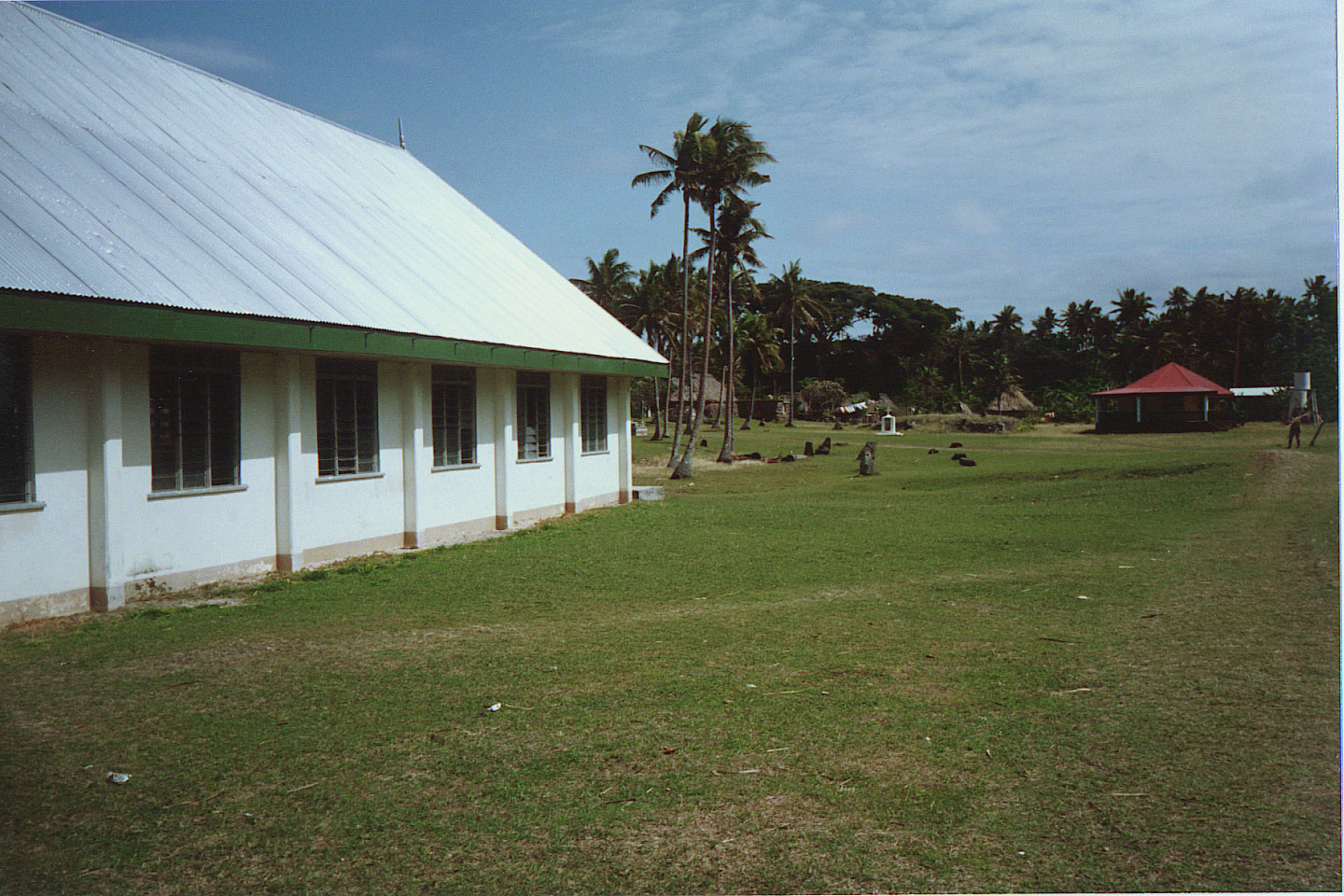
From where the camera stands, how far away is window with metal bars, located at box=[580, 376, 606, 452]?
58.3 feet

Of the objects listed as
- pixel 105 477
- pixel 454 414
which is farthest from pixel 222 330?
pixel 454 414

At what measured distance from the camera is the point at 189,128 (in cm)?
1234

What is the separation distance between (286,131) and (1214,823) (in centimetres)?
1551

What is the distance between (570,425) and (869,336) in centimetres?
6427

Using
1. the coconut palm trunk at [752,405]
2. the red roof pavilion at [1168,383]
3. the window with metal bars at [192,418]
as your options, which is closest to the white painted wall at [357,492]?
the window with metal bars at [192,418]

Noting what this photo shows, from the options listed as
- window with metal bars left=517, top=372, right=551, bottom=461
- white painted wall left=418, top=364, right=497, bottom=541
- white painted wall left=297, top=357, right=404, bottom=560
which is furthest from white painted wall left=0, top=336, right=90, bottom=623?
window with metal bars left=517, top=372, right=551, bottom=461

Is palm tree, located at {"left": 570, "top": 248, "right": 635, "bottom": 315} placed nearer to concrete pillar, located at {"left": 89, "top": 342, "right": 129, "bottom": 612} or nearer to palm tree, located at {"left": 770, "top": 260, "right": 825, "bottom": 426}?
palm tree, located at {"left": 770, "top": 260, "right": 825, "bottom": 426}

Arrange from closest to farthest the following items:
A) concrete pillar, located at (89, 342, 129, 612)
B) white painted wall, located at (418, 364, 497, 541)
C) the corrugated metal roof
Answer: concrete pillar, located at (89, 342, 129, 612), the corrugated metal roof, white painted wall, located at (418, 364, 497, 541)

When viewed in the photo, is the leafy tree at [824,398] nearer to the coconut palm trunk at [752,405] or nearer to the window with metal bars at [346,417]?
the coconut palm trunk at [752,405]

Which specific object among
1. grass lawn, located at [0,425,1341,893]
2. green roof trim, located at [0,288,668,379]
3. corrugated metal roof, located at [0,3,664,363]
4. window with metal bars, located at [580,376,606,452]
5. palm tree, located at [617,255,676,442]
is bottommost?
grass lawn, located at [0,425,1341,893]

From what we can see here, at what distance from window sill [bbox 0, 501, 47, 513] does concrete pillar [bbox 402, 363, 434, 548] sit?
16.4ft

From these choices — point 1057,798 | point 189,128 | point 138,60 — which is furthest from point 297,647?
point 138,60

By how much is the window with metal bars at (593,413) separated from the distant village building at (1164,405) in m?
17.8

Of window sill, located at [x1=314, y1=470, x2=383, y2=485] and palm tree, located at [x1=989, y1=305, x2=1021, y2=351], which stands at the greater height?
palm tree, located at [x1=989, y1=305, x2=1021, y2=351]
